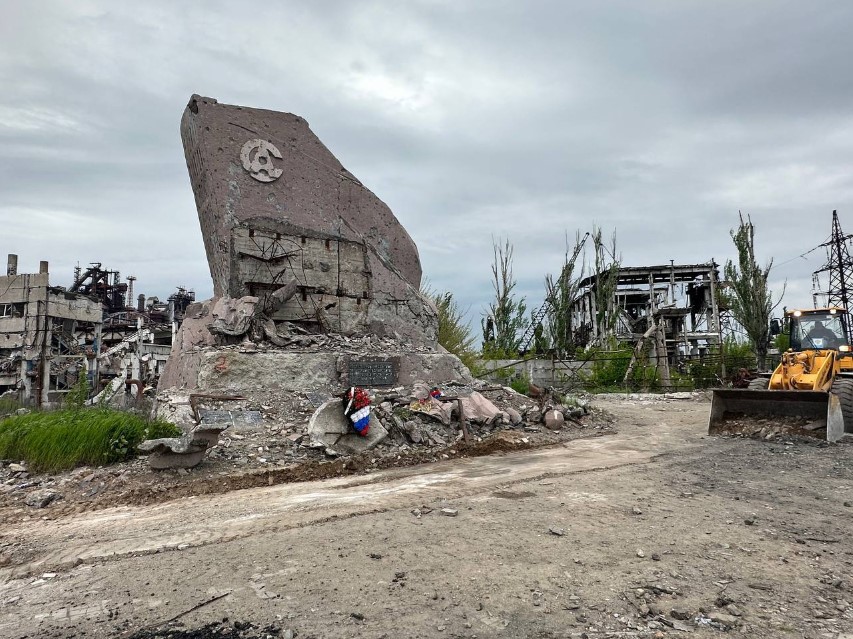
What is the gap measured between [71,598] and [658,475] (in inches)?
223

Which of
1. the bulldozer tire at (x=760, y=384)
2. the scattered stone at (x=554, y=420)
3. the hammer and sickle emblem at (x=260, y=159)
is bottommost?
the scattered stone at (x=554, y=420)

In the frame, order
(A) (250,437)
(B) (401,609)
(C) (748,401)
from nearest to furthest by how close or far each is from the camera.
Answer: (B) (401,609) → (A) (250,437) → (C) (748,401)

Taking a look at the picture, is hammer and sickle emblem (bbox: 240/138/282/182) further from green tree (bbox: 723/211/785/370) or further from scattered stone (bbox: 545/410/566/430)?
green tree (bbox: 723/211/785/370)

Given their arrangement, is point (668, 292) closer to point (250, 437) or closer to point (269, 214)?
point (269, 214)

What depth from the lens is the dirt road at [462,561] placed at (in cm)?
290

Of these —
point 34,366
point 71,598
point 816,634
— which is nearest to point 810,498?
point 816,634

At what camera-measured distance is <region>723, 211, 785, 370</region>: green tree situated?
21.1 m

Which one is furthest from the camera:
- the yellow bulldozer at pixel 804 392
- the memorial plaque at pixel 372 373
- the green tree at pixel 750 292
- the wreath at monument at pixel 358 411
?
the green tree at pixel 750 292

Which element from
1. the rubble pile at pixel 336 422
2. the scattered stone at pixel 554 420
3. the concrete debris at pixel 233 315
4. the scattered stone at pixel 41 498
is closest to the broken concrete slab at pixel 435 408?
the rubble pile at pixel 336 422

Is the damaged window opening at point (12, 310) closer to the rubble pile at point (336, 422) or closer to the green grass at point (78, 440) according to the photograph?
the rubble pile at point (336, 422)

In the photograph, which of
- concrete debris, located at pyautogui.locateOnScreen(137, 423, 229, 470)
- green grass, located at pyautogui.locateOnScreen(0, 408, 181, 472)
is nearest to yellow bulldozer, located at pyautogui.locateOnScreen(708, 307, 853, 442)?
concrete debris, located at pyautogui.locateOnScreen(137, 423, 229, 470)

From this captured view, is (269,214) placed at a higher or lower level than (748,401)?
higher

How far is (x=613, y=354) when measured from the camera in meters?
20.6

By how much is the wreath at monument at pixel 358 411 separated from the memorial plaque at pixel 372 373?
82.0 inches
